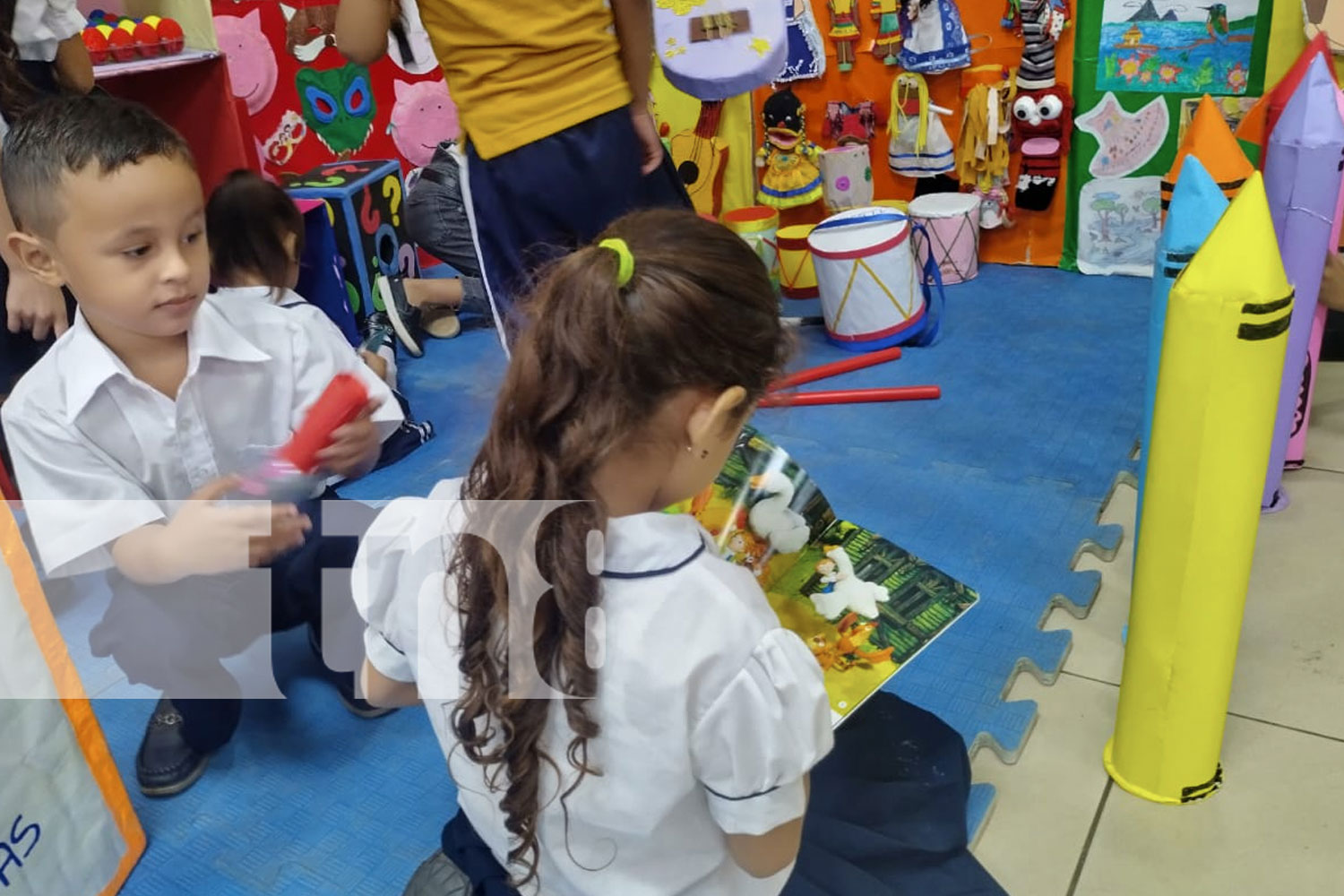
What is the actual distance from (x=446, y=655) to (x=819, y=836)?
522 millimetres

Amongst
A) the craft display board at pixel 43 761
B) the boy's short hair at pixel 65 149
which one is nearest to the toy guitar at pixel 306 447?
the craft display board at pixel 43 761

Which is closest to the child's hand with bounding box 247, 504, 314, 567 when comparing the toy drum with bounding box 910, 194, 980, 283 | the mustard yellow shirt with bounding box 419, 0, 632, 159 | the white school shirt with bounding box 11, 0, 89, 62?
the mustard yellow shirt with bounding box 419, 0, 632, 159

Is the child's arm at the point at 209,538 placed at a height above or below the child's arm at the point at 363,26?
below

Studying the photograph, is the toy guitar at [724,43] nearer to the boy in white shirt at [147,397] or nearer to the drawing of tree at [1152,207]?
the boy in white shirt at [147,397]

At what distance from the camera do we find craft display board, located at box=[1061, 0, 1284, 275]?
8.05ft

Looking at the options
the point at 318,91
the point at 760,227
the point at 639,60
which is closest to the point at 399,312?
the point at 318,91

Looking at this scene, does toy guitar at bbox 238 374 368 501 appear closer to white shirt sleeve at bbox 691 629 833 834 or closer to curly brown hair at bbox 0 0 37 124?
white shirt sleeve at bbox 691 629 833 834

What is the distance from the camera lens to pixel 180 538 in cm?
105

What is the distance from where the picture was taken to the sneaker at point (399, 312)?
269 centimetres

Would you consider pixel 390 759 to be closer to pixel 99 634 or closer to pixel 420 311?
pixel 99 634

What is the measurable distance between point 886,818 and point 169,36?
2.20 metres

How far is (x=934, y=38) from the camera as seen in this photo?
2.74 meters

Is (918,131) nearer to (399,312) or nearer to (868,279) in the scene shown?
(868,279)

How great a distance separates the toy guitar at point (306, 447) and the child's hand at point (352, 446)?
1 cm
